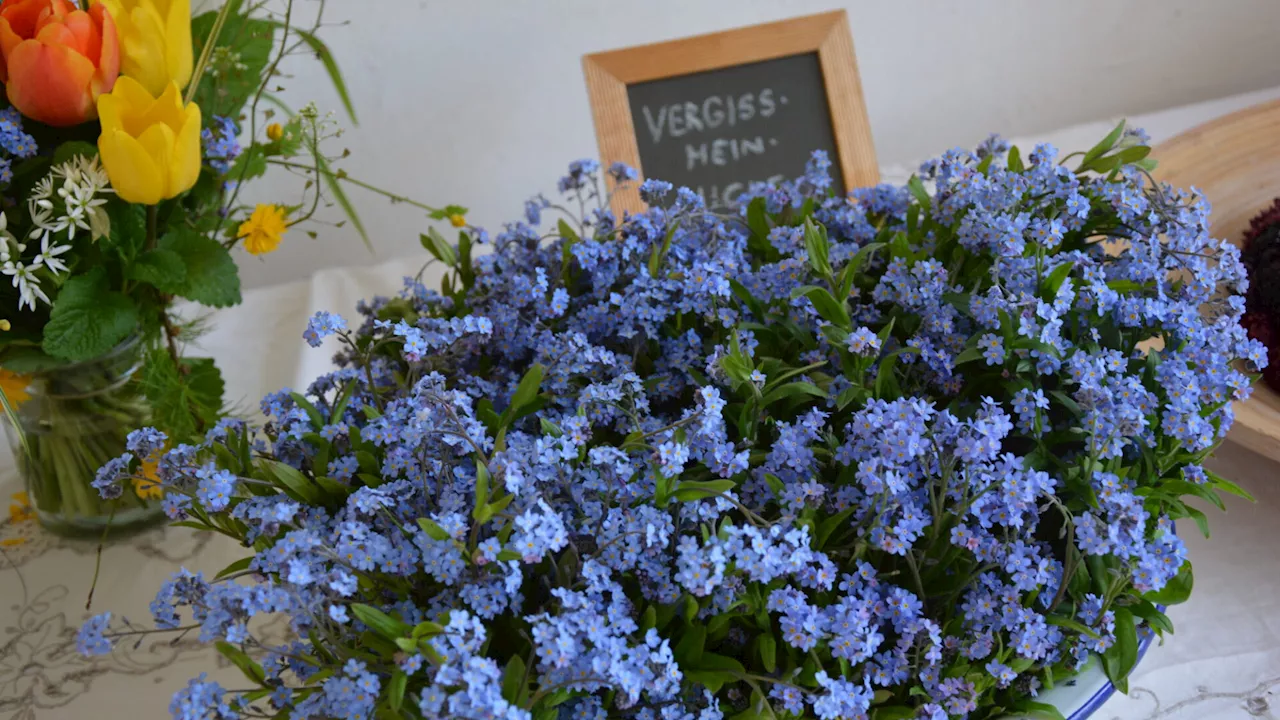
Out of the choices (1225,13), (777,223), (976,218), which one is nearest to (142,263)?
(777,223)

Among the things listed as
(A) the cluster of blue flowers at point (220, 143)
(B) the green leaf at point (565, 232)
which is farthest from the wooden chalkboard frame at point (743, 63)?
(A) the cluster of blue flowers at point (220, 143)

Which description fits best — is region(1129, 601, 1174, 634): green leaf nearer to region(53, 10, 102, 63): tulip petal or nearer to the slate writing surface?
the slate writing surface

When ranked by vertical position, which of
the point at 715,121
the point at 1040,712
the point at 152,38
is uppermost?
the point at 152,38

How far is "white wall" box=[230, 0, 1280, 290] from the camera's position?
1155 millimetres

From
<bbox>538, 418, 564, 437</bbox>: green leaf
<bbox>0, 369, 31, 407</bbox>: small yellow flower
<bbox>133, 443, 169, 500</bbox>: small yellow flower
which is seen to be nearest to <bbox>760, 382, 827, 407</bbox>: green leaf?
<bbox>538, 418, 564, 437</bbox>: green leaf

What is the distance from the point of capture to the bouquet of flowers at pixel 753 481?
417mm

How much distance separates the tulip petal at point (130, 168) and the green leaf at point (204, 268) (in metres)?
0.07

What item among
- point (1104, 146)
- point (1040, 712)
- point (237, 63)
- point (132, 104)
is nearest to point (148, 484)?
point (132, 104)

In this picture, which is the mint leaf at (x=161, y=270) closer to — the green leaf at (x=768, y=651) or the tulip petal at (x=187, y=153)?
the tulip petal at (x=187, y=153)

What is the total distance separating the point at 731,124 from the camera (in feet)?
2.92

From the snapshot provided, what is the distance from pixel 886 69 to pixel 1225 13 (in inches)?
16.0

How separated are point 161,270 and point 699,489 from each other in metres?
0.40

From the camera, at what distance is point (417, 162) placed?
1.22 meters

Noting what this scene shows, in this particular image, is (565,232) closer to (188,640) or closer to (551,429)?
(551,429)
